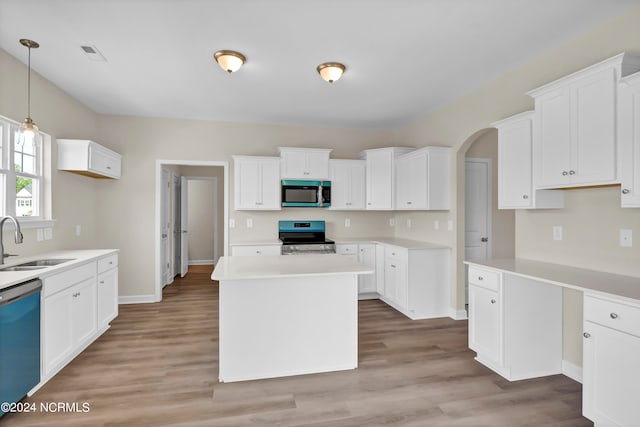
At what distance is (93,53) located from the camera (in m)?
2.92

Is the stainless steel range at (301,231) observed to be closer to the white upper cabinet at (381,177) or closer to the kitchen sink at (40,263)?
the white upper cabinet at (381,177)

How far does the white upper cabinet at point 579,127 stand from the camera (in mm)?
2062

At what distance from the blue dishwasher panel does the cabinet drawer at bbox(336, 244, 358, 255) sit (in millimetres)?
3425

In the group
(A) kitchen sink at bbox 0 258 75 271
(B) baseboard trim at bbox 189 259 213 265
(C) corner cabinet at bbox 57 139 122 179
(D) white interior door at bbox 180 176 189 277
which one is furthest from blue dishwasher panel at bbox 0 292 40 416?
(B) baseboard trim at bbox 189 259 213 265

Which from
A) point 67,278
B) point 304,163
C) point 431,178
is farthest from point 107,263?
point 431,178

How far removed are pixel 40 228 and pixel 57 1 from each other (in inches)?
88.0

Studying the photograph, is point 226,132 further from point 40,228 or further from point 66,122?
point 40,228

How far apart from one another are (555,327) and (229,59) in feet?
11.8

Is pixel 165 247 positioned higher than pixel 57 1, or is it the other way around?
pixel 57 1

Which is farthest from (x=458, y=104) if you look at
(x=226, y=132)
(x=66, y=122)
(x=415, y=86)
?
(x=66, y=122)

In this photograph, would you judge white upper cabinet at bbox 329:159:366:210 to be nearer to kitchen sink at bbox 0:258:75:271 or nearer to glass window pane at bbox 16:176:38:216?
kitchen sink at bbox 0:258:75:271

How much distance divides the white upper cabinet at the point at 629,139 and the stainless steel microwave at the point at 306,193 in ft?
11.4

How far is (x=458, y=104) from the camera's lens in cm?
410

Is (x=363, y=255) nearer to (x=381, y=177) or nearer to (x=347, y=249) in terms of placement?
(x=347, y=249)
